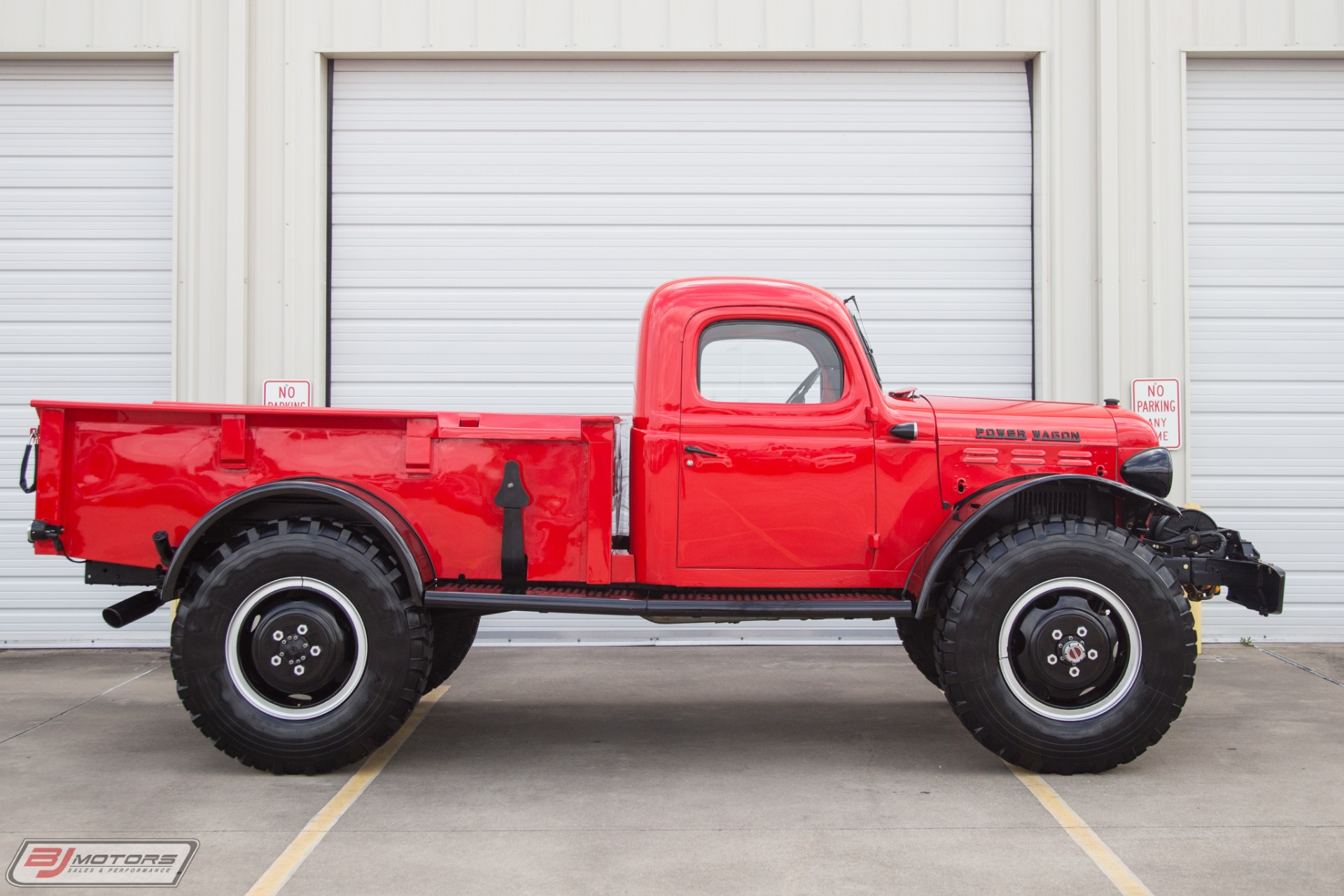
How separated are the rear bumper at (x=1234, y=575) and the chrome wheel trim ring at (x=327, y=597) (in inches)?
144

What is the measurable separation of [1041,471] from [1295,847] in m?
1.88

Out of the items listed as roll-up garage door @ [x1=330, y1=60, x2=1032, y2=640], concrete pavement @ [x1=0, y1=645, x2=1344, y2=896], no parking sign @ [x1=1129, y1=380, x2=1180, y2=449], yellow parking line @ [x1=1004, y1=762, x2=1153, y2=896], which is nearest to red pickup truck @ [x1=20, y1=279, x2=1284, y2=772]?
yellow parking line @ [x1=1004, y1=762, x2=1153, y2=896]

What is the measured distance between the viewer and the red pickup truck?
4.61 m

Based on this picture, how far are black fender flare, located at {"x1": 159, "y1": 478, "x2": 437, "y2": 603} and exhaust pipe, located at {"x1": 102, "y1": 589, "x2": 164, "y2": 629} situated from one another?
0.17 metres

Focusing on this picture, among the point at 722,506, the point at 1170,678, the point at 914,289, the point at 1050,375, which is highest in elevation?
the point at 914,289

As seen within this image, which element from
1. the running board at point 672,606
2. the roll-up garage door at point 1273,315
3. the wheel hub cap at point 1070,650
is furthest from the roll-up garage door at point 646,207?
the wheel hub cap at point 1070,650

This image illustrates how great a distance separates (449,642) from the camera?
5.84 metres

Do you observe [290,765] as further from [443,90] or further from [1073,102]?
[1073,102]

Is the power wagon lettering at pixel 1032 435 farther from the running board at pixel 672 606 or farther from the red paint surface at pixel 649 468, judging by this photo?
the running board at pixel 672 606

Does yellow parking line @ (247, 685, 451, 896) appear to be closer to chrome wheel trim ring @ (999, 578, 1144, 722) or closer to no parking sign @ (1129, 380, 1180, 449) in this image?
chrome wheel trim ring @ (999, 578, 1144, 722)

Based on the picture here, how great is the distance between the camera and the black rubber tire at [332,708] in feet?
15.1

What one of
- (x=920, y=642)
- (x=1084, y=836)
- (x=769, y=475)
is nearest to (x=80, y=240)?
(x=769, y=475)

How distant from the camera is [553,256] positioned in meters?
8.23

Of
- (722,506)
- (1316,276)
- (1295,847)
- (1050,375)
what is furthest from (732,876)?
(1316,276)
